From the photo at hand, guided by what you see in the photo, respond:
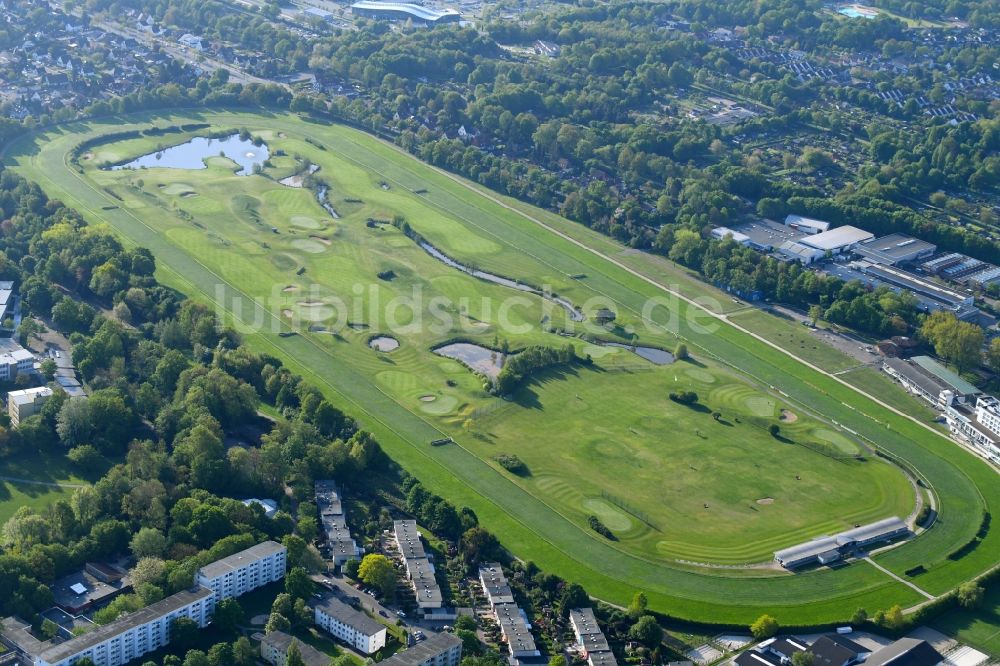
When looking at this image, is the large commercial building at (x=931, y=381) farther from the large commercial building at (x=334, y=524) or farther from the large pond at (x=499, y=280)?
the large commercial building at (x=334, y=524)

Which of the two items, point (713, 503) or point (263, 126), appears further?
point (263, 126)

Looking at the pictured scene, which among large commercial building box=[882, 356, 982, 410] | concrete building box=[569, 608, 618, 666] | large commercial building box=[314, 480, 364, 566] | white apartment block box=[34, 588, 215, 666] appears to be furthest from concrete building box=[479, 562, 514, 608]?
large commercial building box=[882, 356, 982, 410]

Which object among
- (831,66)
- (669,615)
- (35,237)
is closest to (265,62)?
(35,237)

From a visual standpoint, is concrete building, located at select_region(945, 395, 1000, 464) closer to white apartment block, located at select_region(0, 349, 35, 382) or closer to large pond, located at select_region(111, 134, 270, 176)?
white apartment block, located at select_region(0, 349, 35, 382)

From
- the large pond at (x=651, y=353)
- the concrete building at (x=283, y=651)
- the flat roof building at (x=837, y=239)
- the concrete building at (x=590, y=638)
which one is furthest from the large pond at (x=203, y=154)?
the concrete building at (x=590, y=638)

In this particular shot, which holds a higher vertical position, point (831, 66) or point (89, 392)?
point (831, 66)

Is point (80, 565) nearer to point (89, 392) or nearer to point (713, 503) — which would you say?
point (89, 392)
